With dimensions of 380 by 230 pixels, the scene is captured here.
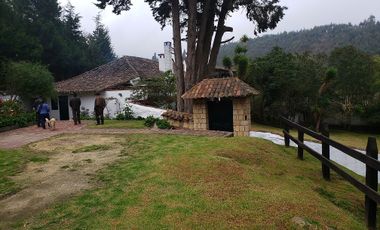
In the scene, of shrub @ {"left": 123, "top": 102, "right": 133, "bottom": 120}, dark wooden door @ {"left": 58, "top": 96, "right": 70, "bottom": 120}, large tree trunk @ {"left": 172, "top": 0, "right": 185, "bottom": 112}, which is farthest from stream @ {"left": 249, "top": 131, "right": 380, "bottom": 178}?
dark wooden door @ {"left": 58, "top": 96, "right": 70, "bottom": 120}

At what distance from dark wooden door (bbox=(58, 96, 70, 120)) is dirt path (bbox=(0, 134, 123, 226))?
15869 millimetres

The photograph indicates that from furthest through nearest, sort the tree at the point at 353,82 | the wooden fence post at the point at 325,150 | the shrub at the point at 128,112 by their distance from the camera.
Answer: the tree at the point at 353,82
the shrub at the point at 128,112
the wooden fence post at the point at 325,150

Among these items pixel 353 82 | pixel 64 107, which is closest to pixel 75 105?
pixel 64 107

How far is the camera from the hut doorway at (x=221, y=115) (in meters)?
16.1

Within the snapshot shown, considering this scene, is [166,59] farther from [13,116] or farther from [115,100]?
[13,116]

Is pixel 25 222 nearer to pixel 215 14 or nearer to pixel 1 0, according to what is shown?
pixel 215 14

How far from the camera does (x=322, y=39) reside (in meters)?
79.6

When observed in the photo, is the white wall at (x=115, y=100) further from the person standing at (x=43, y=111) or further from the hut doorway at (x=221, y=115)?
the hut doorway at (x=221, y=115)

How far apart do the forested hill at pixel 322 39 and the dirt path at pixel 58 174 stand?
58801 mm

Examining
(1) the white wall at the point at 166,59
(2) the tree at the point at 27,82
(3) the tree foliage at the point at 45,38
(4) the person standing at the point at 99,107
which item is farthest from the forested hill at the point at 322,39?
(4) the person standing at the point at 99,107

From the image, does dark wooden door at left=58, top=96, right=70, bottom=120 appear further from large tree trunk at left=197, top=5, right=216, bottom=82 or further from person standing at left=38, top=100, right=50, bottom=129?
large tree trunk at left=197, top=5, right=216, bottom=82

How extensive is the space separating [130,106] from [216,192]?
17.6 m

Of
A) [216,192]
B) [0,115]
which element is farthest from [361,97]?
[216,192]

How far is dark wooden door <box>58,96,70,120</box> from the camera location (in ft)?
92.1
